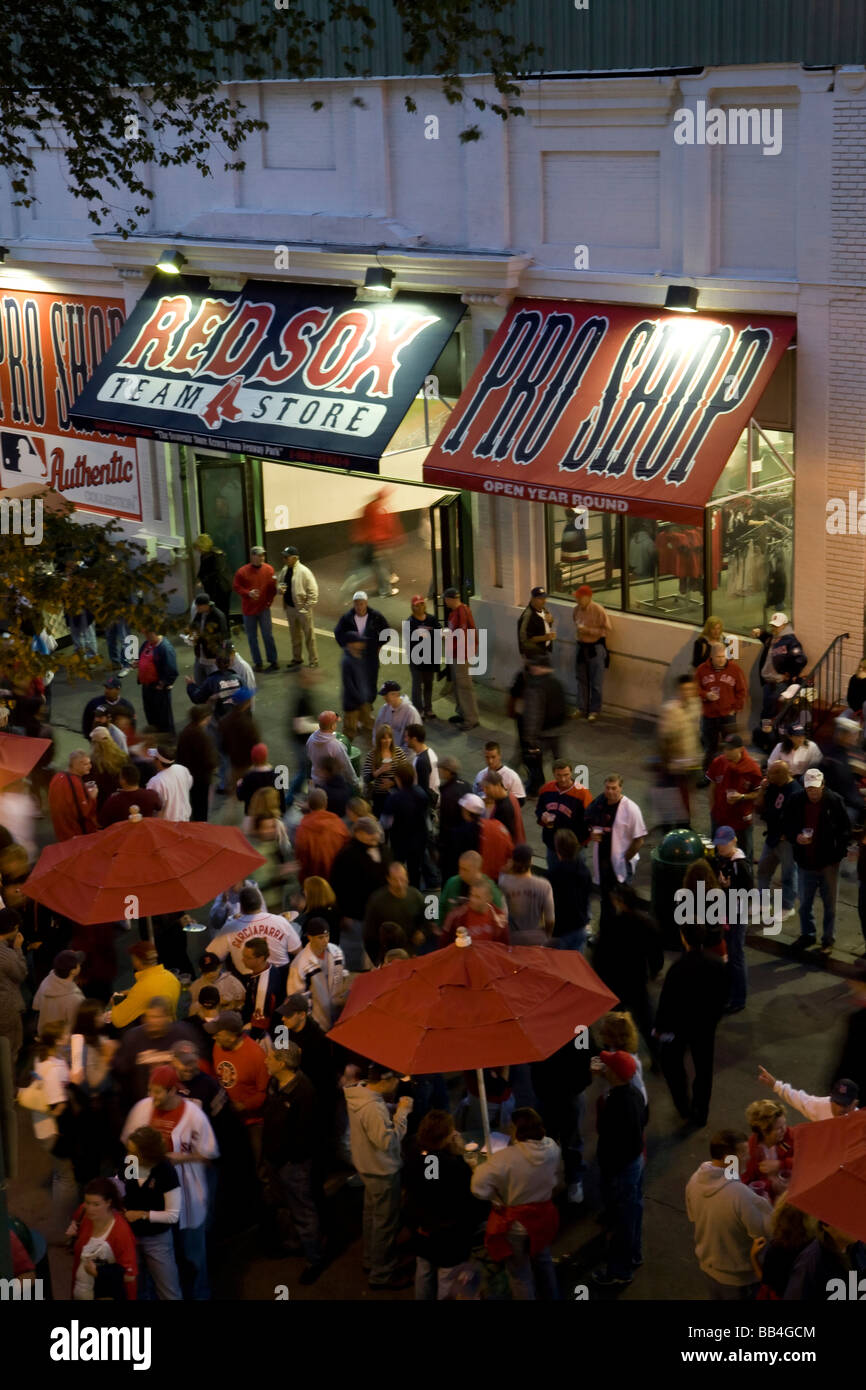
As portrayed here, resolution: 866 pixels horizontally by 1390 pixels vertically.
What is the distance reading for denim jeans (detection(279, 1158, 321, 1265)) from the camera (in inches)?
377

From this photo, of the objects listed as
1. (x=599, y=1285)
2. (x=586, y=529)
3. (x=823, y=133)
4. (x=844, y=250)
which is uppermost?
(x=823, y=133)

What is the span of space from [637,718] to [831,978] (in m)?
6.12

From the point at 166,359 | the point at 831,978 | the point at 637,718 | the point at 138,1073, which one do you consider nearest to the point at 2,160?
Answer: the point at 138,1073

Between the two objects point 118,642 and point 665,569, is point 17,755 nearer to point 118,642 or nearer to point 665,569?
point 118,642

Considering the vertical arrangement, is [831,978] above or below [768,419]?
below

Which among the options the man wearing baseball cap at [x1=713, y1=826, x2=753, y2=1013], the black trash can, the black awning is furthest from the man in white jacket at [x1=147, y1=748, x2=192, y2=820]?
the black awning

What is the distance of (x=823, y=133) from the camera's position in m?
15.6

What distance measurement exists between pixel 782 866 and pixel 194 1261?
623 centimetres

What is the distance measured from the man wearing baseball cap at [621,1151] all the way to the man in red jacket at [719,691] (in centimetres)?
697

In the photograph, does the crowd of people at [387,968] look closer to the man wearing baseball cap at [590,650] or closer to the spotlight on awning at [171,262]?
the man wearing baseball cap at [590,650]

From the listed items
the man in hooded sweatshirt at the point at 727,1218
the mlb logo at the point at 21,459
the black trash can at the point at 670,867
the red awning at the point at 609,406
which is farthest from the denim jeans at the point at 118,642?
the man in hooded sweatshirt at the point at 727,1218

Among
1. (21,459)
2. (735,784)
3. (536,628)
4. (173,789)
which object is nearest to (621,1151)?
(735,784)

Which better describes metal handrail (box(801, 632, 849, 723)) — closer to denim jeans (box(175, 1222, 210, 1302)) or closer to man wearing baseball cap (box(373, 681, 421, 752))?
man wearing baseball cap (box(373, 681, 421, 752))

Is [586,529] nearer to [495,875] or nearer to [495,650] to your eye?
[495,650]
